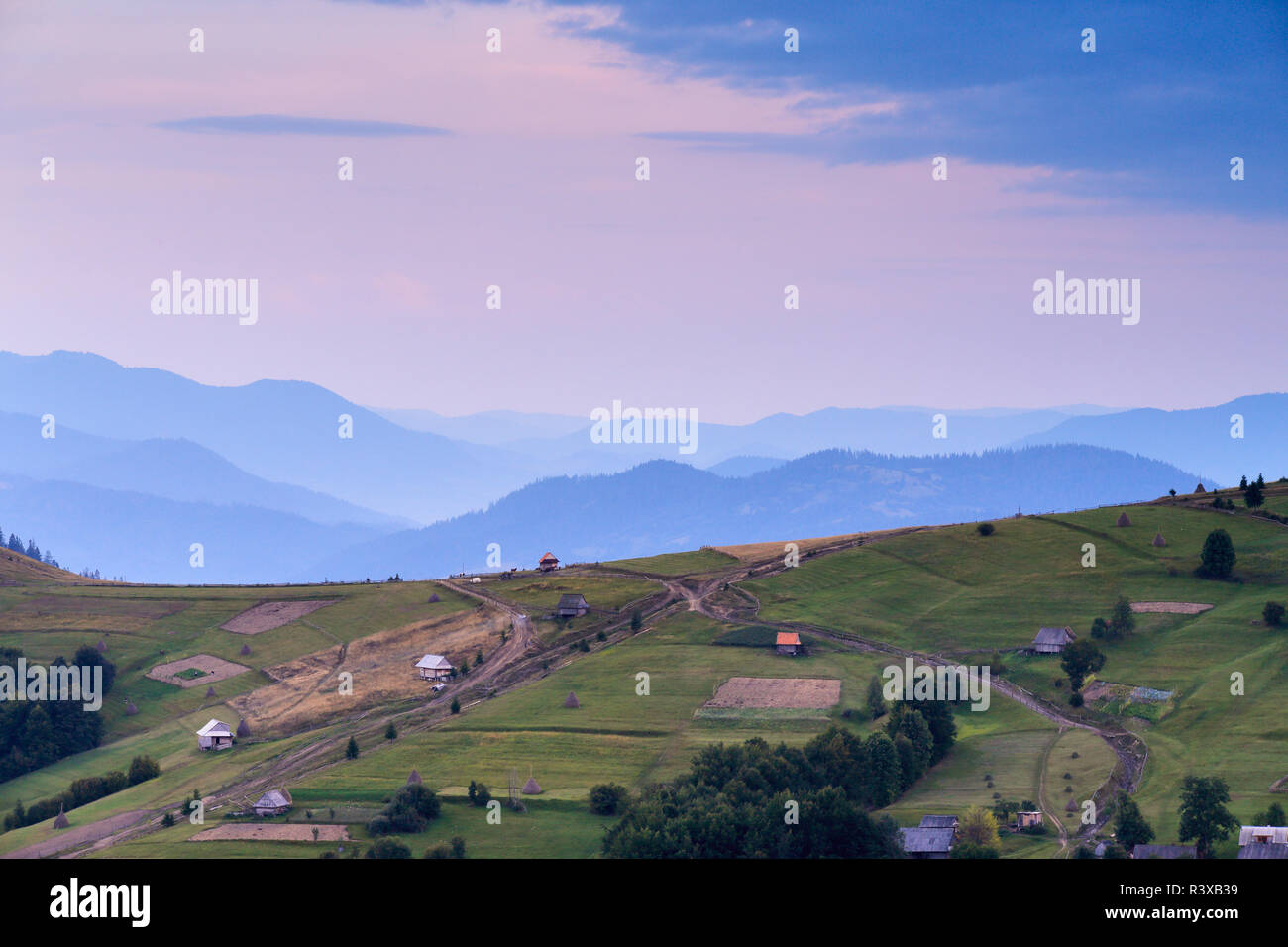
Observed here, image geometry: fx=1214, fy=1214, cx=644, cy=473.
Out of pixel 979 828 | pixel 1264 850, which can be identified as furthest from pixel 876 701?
pixel 1264 850

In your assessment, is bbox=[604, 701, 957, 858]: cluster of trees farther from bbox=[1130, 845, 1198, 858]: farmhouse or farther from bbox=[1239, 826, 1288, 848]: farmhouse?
bbox=[1239, 826, 1288, 848]: farmhouse

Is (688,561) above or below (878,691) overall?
above

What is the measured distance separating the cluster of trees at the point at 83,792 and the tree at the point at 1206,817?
104100mm

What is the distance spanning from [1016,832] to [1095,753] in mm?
20266

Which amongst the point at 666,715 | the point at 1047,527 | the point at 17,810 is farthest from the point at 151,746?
the point at 1047,527

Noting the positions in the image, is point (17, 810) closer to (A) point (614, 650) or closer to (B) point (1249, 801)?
(A) point (614, 650)

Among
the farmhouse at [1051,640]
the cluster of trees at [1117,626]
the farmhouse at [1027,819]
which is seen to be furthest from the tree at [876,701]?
the cluster of trees at [1117,626]

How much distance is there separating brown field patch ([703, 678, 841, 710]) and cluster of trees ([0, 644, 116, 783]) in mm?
78788

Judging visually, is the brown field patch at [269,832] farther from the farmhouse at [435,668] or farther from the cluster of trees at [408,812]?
the farmhouse at [435,668]

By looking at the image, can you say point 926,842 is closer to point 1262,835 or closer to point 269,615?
point 1262,835

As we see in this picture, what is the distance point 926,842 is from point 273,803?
5543 centimetres

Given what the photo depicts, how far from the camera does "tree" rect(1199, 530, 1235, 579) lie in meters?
153

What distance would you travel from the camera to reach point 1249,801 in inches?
3509
